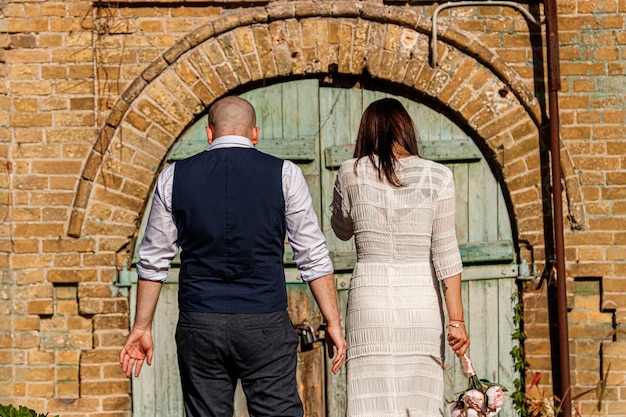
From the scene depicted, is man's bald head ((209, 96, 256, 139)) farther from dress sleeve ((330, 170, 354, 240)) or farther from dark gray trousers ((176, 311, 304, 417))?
dark gray trousers ((176, 311, 304, 417))

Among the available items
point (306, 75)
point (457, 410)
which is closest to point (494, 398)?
point (457, 410)

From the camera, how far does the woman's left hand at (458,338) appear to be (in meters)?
4.50

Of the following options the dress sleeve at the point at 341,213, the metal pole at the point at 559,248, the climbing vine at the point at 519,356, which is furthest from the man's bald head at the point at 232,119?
the climbing vine at the point at 519,356

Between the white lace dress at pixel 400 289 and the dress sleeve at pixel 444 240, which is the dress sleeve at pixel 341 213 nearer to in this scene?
the white lace dress at pixel 400 289

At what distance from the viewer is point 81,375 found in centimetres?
629

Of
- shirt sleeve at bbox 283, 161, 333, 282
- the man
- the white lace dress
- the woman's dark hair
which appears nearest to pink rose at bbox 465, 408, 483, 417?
the white lace dress

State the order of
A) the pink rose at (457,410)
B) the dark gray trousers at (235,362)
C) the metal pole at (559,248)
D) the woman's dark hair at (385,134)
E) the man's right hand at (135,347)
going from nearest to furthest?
the dark gray trousers at (235,362) → the man's right hand at (135,347) → the woman's dark hair at (385,134) → the pink rose at (457,410) → the metal pole at (559,248)

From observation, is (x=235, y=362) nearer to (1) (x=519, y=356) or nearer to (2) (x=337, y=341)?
(2) (x=337, y=341)

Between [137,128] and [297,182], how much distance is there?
7.70 feet

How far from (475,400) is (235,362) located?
45.0 inches

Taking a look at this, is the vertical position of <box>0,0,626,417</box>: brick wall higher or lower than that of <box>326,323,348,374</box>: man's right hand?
higher

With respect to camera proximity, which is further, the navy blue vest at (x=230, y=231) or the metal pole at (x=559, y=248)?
the metal pole at (x=559, y=248)

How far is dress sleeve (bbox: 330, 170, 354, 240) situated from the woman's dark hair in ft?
0.55

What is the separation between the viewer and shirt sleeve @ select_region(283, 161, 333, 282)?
429 cm
